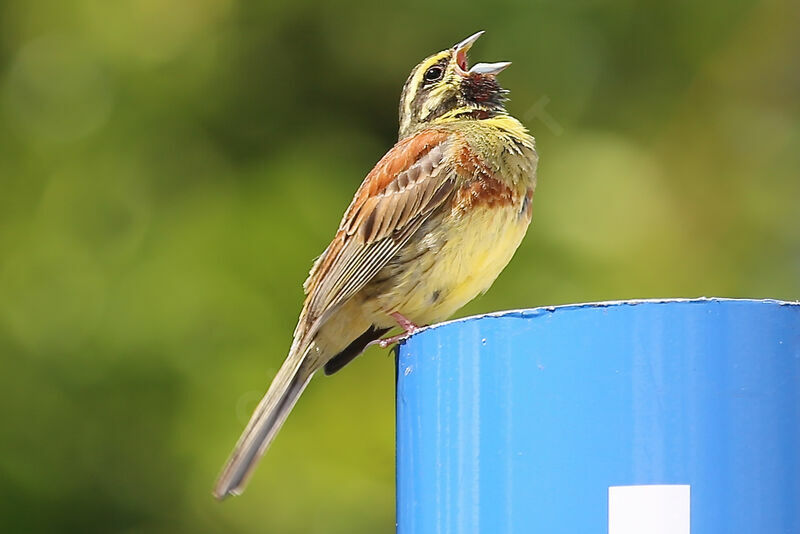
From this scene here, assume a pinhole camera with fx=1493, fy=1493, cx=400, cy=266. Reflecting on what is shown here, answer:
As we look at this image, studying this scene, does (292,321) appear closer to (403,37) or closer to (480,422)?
(403,37)

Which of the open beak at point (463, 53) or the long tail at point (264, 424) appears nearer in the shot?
the long tail at point (264, 424)

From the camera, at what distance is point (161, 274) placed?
221 inches

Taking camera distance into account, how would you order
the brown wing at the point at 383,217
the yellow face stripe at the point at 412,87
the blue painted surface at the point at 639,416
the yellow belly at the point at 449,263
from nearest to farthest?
the blue painted surface at the point at 639,416 < the yellow belly at the point at 449,263 < the brown wing at the point at 383,217 < the yellow face stripe at the point at 412,87

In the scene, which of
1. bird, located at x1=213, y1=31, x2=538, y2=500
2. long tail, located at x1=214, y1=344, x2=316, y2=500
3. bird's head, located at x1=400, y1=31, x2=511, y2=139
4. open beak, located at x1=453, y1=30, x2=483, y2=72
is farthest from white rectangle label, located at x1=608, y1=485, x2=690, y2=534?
open beak, located at x1=453, y1=30, x2=483, y2=72

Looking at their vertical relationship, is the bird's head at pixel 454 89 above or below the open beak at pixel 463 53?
below

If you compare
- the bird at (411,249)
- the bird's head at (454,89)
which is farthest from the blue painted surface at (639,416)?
the bird's head at (454,89)

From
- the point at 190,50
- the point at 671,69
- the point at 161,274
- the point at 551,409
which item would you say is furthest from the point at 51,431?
the point at 551,409

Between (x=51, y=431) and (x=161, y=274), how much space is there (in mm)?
703

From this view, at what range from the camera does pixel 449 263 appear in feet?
14.2

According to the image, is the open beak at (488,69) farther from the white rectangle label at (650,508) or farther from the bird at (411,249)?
the white rectangle label at (650,508)

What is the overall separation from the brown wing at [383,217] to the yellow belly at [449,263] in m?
0.05

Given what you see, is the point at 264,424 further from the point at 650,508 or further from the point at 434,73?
the point at 650,508

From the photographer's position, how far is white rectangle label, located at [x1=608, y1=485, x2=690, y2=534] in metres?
2.46

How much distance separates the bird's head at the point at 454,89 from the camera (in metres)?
4.84
